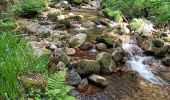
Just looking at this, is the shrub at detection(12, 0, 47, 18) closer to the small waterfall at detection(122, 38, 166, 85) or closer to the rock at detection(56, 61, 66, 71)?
the small waterfall at detection(122, 38, 166, 85)

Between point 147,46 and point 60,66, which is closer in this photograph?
point 60,66

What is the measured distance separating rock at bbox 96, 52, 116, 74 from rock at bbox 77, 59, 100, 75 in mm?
224

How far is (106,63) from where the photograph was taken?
783 centimetres

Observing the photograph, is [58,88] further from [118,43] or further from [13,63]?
[118,43]

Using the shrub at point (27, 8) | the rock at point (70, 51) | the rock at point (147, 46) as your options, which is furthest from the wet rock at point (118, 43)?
the shrub at point (27, 8)

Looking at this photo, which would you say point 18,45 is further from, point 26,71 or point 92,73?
point 92,73

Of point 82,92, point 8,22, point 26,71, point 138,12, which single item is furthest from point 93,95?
point 138,12

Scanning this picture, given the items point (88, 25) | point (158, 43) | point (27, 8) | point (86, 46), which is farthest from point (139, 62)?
point (27, 8)

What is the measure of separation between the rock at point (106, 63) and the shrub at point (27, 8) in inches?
258

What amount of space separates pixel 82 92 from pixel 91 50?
120 inches

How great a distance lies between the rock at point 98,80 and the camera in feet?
23.0

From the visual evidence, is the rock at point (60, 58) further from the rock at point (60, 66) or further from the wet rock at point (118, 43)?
the wet rock at point (118, 43)

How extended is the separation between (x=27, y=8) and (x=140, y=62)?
260 inches

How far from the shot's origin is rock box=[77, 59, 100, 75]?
23.6 ft
